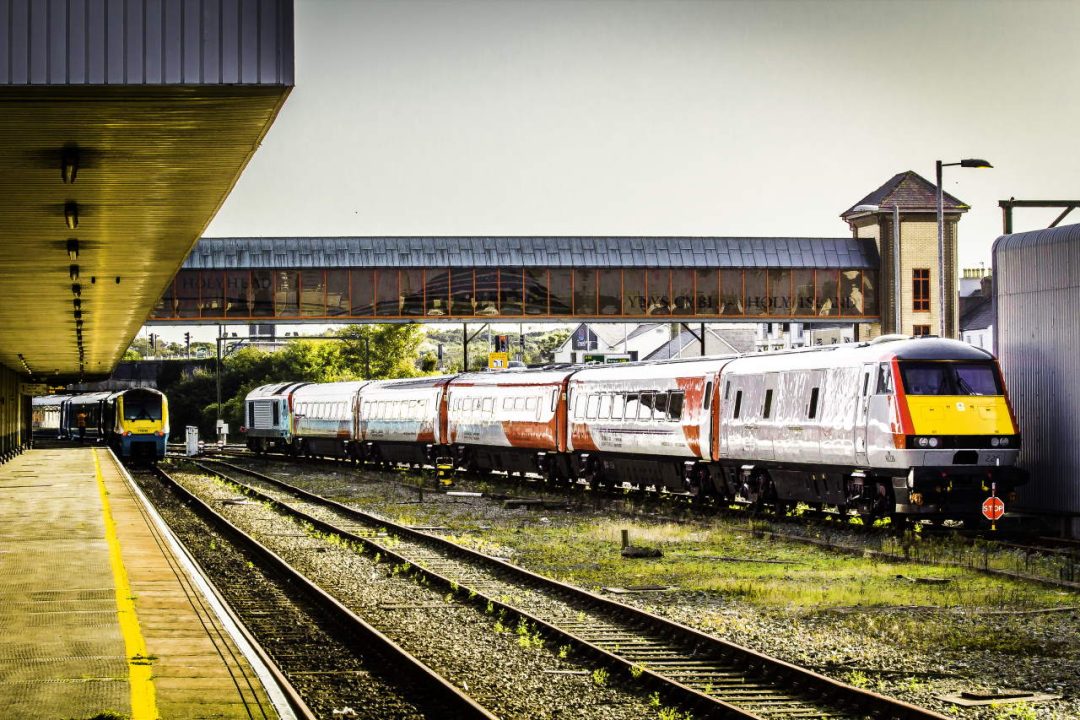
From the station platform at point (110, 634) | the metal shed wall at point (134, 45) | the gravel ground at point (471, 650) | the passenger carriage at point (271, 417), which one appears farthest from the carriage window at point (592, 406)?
the passenger carriage at point (271, 417)

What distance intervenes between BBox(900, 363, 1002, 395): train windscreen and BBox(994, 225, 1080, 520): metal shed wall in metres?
0.73

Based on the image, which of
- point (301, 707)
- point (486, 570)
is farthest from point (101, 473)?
point (301, 707)

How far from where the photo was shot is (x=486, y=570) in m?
19.7

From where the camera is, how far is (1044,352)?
21.9m

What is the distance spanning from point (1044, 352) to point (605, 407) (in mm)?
13492

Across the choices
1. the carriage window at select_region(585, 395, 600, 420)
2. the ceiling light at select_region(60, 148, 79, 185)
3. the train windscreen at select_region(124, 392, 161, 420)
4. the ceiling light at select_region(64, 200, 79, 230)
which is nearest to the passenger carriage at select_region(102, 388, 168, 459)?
the train windscreen at select_region(124, 392, 161, 420)

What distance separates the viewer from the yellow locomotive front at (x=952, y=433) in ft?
69.5

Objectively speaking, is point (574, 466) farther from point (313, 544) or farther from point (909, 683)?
point (909, 683)

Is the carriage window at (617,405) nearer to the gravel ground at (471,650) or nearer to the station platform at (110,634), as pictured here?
the gravel ground at (471,650)

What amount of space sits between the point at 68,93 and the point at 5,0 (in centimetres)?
68

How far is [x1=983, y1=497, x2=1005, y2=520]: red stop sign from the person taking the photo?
784 inches

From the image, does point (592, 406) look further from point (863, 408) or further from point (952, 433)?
point (952, 433)

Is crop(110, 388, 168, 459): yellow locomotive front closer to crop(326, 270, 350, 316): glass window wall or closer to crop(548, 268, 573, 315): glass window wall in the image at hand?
crop(326, 270, 350, 316): glass window wall

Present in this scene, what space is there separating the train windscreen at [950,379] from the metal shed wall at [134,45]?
14.4 meters
